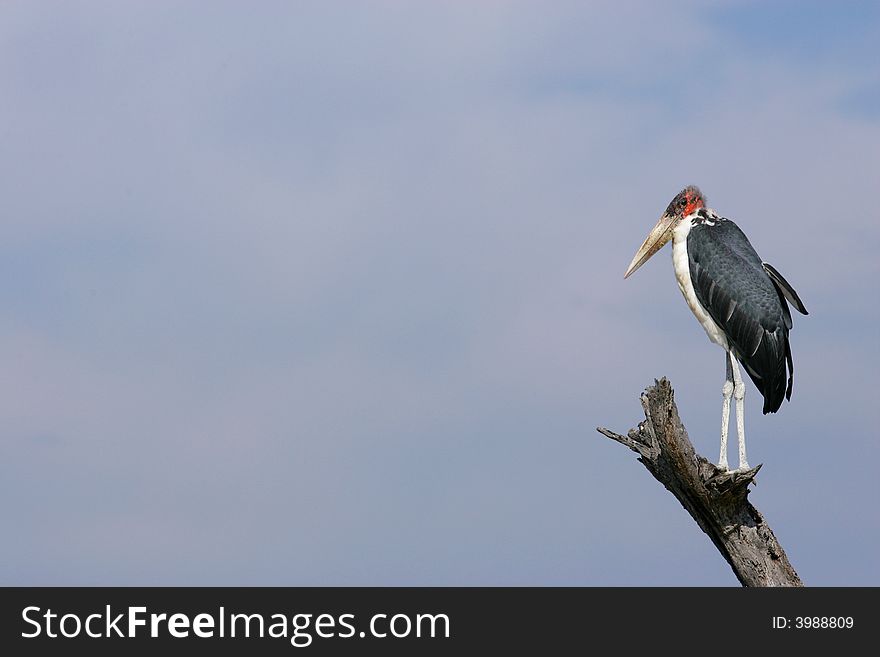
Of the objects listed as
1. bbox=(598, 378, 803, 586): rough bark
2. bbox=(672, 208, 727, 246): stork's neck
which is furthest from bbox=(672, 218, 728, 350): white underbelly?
bbox=(598, 378, 803, 586): rough bark

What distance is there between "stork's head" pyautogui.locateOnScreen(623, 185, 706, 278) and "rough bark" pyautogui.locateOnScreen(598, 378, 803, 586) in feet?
12.5

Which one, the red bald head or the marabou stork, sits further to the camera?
the red bald head

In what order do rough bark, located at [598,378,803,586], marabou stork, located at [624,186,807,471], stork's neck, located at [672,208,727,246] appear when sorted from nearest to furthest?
rough bark, located at [598,378,803,586]
marabou stork, located at [624,186,807,471]
stork's neck, located at [672,208,727,246]

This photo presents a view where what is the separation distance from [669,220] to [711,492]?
15.6ft

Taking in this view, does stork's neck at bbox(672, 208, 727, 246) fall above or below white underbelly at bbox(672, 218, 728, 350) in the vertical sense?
above

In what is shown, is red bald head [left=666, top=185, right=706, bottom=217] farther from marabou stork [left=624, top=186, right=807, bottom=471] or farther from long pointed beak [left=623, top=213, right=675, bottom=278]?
marabou stork [left=624, top=186, right=807, bottom=471]

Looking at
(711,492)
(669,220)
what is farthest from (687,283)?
(711,492)

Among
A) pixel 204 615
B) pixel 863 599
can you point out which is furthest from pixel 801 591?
pixel 204 615

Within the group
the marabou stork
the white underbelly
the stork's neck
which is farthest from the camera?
the stork's neck

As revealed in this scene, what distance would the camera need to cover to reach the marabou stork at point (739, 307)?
13.7 meters

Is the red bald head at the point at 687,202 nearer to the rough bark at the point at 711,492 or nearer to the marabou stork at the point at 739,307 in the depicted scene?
the marabou stork at the point at 739,307

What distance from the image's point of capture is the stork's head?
15148mm

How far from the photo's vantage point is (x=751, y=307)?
13703mm

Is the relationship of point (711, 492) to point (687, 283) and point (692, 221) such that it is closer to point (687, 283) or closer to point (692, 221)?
point (687, 283)
